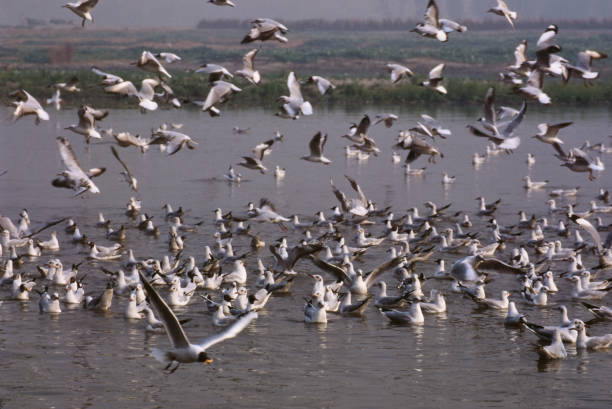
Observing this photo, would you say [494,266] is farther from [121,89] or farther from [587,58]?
[121,89]

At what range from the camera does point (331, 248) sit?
89.0 ft

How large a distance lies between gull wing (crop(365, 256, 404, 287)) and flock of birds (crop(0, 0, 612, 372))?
0.03 meters

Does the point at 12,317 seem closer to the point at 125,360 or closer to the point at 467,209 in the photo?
the point at 125,360

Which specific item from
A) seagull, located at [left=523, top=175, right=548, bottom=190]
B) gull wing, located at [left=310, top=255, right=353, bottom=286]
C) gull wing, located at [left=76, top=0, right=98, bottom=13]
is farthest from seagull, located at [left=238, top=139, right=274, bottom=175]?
seagull, located at [left=523, top=175, right=548, bottom=190]

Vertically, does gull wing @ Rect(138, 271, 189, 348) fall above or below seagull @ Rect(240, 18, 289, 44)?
below

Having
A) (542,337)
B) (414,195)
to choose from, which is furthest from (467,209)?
(542,337)

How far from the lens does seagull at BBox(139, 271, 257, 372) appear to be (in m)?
10.8

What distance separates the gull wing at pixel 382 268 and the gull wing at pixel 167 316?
9.30 meters

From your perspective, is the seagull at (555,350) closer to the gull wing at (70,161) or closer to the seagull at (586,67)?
the seagull at (586,67)

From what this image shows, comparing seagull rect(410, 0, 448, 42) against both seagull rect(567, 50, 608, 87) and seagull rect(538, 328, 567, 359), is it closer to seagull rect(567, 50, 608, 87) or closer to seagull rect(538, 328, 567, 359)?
seagull rect(567, 50, 608, 87)

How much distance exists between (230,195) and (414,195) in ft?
20.2

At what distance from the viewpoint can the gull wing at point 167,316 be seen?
10.6m

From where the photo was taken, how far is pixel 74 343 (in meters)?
17.3

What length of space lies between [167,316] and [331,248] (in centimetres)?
1632
